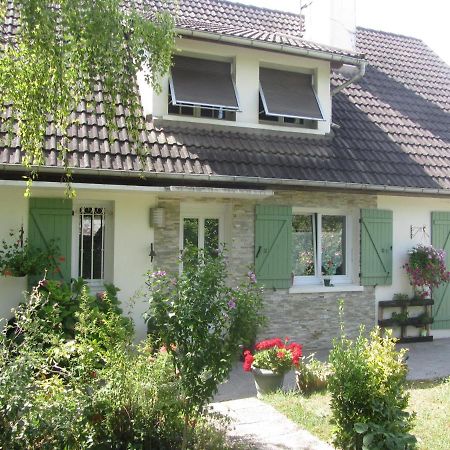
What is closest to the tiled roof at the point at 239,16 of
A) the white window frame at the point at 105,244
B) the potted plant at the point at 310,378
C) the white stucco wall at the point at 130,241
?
the white stucco wall at the point at 130,241

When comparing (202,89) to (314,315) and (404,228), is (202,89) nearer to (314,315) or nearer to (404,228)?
(314,315)

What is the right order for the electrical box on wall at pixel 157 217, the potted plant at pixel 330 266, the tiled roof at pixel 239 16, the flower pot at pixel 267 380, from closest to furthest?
the flower pot at pixel 267 380, the electrical box on wall at pixel 157 217, the potted plant at pixel 330 266, the tiled roof at pixel 239 16

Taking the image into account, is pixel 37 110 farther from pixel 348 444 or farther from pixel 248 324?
pixel 348 444

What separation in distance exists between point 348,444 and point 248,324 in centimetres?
139

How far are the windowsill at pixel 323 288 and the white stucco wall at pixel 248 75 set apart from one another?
295 centimetres

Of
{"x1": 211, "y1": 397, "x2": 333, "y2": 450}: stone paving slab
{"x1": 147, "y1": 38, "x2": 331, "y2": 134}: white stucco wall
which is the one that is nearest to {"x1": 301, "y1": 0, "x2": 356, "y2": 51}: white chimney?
{"x1": 147, "y1": 38, "x2": 331, "y2": 134}: white stucco wall

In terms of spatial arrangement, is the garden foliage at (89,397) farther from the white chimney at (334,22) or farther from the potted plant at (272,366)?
the white chimney at (334,22)

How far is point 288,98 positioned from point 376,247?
10.7 ft

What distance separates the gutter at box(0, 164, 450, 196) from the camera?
26.2 ft

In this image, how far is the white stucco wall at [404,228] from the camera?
35.2ft

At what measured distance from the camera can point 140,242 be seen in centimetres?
874

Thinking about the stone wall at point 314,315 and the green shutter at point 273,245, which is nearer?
the green shutter at point 273,245

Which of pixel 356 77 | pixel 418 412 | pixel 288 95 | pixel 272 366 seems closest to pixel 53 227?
pixel 272 366

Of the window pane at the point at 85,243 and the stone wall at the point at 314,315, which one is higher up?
the window pane at the point at 85,243
